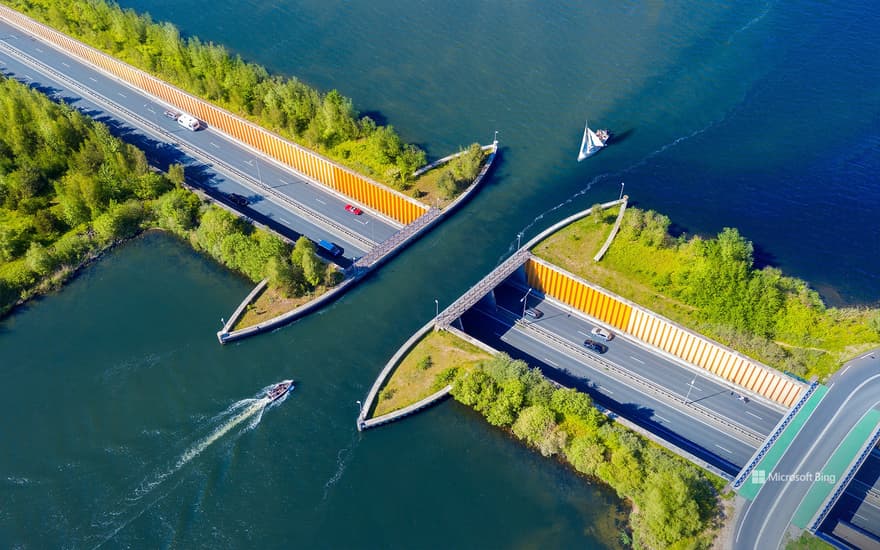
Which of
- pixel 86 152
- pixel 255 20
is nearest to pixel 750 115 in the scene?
pixel 255 20

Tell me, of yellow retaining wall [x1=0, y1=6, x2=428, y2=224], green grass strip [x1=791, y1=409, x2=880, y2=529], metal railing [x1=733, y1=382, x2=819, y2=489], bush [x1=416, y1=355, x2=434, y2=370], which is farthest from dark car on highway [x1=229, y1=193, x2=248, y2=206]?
green grass strip [x1=791, y1=409, x2=880, y2=529]

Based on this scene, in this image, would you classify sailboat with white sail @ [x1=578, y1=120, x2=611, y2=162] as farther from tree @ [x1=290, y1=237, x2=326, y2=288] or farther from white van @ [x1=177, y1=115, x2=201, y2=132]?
white van @ [x1=177, y1=115, x2=201, y2=132]

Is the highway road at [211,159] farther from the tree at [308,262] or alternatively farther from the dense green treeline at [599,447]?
the dense green treeline at [599,447]

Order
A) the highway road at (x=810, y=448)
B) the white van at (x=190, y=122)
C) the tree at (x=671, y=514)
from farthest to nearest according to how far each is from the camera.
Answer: the white van at (x=190, y=122)
the highway road at (x=810, y=448)
the tree at (x=671, y=514)

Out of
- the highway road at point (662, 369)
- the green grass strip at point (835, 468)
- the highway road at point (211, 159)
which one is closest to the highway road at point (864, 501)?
the green grass strip at point (835, 468)

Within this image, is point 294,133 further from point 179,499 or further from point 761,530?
point 761,530

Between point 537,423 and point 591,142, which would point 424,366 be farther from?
point 591,142
